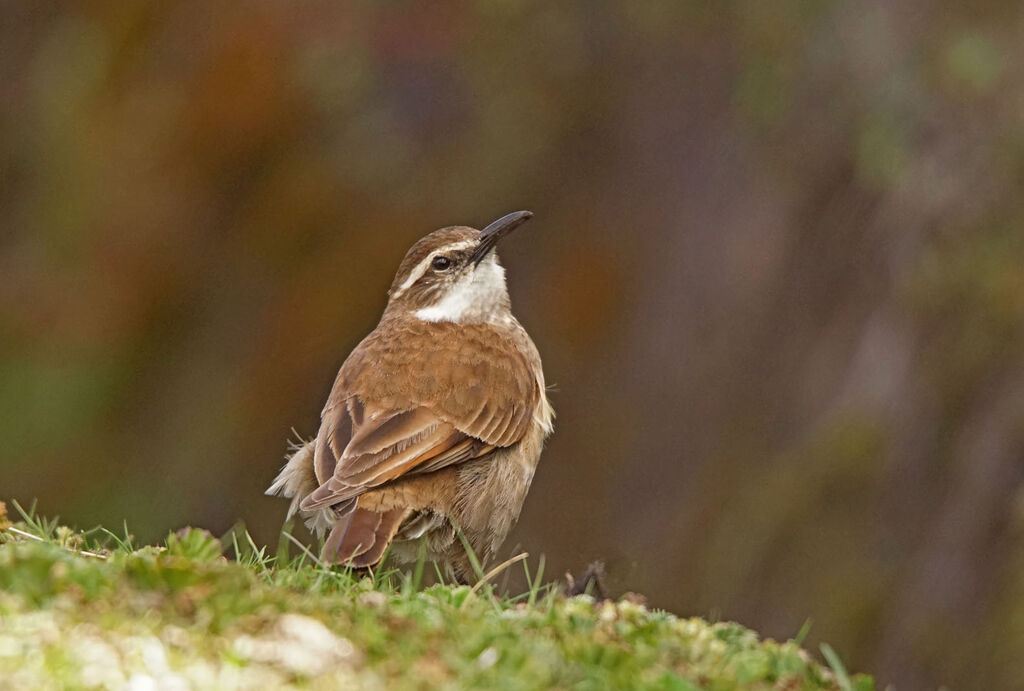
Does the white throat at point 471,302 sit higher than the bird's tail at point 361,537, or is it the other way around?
the white throat at point 471,302

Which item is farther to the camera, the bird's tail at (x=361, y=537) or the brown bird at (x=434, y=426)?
→ the brown bird at (x=434, y=426)

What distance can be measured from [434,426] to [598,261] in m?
6.85

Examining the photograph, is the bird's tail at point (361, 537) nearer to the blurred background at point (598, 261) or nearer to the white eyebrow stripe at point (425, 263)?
the white eyebrow stripe at point (425, 263)

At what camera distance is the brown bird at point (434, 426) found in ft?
22.9

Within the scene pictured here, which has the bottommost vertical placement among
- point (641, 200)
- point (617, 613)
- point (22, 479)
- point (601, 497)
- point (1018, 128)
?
point (22, 479)

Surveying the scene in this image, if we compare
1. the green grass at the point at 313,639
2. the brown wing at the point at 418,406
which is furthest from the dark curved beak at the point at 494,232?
the green grass at the point at 313,639

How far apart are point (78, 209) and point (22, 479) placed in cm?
261

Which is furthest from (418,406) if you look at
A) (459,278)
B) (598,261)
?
(598,261)

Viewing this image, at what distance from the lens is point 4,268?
14.3 metres

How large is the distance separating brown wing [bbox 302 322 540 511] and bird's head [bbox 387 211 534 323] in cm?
21

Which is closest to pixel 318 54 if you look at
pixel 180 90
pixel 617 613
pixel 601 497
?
pixel 180 90

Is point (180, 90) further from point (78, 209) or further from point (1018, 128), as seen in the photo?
point (1018, 128)

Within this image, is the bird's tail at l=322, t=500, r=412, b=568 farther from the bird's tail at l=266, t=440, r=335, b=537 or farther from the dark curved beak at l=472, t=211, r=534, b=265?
the dark curved beak at l=472, t=211, r=534, b=265

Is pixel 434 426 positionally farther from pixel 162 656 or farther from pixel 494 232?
pixel 162 656
